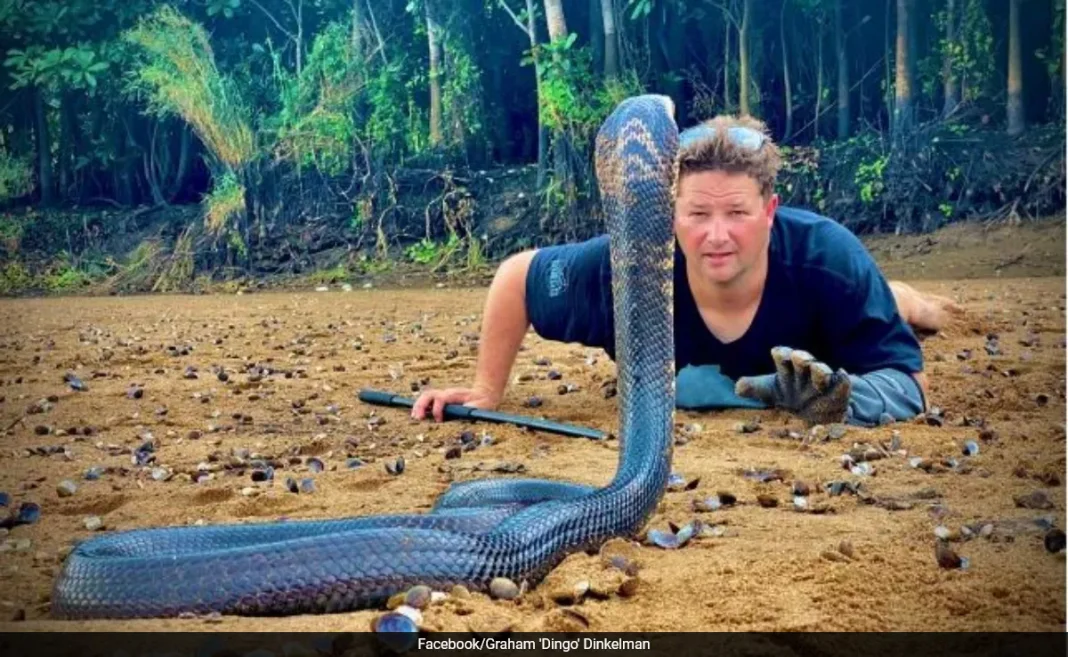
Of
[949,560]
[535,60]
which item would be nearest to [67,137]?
[535,60]

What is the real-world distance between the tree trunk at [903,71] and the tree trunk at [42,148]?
2.32 metres

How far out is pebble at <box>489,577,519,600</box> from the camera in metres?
1.94

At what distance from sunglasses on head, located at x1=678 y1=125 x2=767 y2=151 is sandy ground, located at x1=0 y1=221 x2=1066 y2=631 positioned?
0.66 m

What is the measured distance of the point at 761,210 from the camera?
338 cm

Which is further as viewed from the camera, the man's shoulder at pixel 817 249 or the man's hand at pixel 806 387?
the man's shoulder at pixel 817 249

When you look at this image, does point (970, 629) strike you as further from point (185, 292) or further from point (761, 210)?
point (185, 292)

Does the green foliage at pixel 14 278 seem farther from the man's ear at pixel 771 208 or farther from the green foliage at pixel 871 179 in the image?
the green foliage at pixel 871 179

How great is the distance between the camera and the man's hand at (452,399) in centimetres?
371

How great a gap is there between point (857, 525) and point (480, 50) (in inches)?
102

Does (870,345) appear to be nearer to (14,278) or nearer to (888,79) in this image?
(888,79)

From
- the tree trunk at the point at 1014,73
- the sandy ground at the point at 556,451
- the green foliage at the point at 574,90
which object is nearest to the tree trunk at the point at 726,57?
the green foliage at the point at 574,90

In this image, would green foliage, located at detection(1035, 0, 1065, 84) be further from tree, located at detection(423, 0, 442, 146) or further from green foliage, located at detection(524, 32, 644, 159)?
tree, located at detection(423, 0, 442, 146)

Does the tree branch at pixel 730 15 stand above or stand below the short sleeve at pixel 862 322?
above

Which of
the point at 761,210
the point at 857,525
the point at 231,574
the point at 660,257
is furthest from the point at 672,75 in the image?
the point at 231,574
